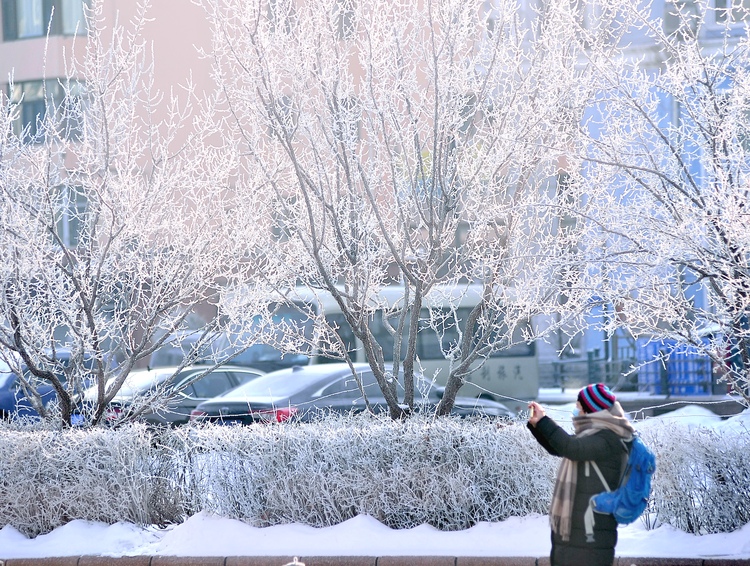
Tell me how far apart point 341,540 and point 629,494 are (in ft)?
8.08

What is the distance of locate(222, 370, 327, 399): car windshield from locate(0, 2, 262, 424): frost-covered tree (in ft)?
11.6

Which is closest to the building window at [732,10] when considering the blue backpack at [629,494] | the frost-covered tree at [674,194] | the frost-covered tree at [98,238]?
the frost-covered tree at [674,194]

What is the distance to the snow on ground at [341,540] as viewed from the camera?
6.05m

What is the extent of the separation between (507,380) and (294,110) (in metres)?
13.6

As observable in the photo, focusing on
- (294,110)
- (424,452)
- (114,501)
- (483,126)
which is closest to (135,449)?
A: (114,501)

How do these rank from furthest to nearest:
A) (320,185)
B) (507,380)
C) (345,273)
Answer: (507,380) < (345,273) < (320,185)

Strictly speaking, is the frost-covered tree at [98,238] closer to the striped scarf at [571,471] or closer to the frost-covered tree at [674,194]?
the frost-covered tree at [674,194]

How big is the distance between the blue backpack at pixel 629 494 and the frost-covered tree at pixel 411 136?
2.86m

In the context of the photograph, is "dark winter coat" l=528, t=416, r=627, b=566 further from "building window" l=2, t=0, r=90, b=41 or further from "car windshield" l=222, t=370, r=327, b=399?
"building window" l=2, t=0, r=90, b=41

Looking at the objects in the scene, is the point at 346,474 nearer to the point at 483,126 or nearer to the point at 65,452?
the point at 65,452

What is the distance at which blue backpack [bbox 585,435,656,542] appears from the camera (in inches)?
173

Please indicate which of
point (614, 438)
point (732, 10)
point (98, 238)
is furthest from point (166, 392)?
point (732, 10)

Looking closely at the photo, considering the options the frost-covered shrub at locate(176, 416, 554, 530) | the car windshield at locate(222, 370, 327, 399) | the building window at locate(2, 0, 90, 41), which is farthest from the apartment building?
the frost-covered shrub at locate(176, 416, 554, 530)

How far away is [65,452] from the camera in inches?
274
